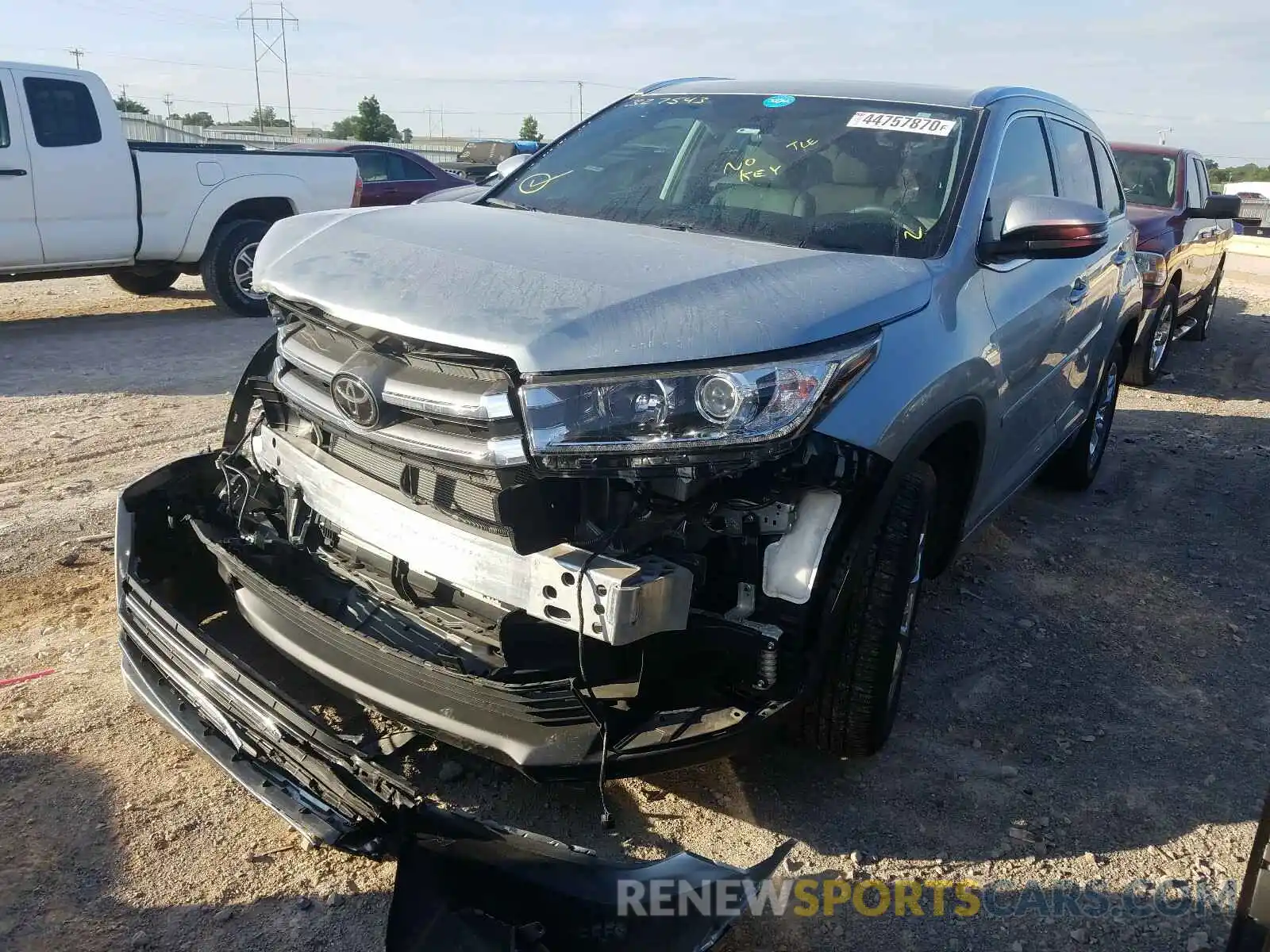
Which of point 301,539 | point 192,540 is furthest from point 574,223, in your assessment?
point 192,540

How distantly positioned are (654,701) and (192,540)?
160 cm

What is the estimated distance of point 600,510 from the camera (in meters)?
2.41

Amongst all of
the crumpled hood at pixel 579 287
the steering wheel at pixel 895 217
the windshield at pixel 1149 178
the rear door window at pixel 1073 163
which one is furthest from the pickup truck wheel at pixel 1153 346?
the crumpled hood at pixel 579 287

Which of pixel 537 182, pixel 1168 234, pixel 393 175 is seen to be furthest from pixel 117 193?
pixel 1168 234

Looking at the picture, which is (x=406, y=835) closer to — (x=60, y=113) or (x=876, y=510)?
(x=876, y=510)

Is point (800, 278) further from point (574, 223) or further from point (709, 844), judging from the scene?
point (709, 844)

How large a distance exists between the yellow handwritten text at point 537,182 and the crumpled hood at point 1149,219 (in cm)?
583

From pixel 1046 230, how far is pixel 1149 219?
6.31 metres

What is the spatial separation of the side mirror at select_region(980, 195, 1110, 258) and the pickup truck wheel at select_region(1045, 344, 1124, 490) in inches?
90.1

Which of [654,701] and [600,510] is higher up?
[600,510]

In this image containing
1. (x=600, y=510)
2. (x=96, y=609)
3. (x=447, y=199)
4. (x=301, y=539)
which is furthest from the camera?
(x=447, y=199)

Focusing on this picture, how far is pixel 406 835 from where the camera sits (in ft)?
7.47

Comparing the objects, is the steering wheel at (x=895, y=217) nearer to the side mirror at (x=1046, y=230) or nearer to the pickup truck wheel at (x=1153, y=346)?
the side mirror at (x=1046, y=230)

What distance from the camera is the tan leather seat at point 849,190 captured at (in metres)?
3.33
